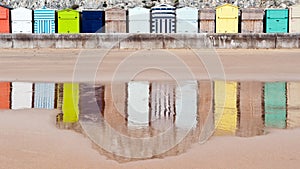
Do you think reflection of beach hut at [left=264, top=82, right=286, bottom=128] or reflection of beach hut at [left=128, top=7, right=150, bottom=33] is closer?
reflection of beach hut at [left=264, top=82, right=286, bottom=128]

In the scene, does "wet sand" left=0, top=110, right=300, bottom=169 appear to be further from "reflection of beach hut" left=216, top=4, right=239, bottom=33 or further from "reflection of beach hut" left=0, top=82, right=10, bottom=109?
"reflection of beach hut" left=216, top=4, right=239, bottom=33

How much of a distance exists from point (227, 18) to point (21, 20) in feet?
33.2

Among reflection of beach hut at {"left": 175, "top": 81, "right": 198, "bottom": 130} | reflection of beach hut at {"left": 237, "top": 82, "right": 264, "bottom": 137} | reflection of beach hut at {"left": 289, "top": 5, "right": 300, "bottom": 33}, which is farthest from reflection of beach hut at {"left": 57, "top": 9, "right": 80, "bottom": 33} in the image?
reflection of beach hut at {"left": 237, "top": 82, "right": 264, "bottom": 137}

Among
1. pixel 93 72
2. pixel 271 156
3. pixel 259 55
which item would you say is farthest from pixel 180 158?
pixel 259 55

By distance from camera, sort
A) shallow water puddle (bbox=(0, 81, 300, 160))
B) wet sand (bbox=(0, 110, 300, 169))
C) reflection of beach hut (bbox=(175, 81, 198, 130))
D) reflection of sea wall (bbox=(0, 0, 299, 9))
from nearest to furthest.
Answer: wet sand (bbox=(0, 110, 300, 169)), shallow water puddle (bbox=(0, 81, 300, 160)), reflection of beach hut (bbox=(175, 81, 198, 130)), reflection of sea wall (bbox=(0, 0, 299, 9))

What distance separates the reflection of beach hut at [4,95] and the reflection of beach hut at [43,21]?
13.5 m

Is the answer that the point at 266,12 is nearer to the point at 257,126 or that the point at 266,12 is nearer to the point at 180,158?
the point at 257,126

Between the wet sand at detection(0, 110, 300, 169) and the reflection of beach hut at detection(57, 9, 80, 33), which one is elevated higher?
the reflection of beach hut at detection(57, 9, 80, 33)

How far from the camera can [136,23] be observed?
1021 inches

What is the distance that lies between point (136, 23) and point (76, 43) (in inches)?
125

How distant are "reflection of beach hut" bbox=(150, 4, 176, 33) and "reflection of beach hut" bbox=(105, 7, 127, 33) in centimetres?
148

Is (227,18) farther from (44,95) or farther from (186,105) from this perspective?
(186,105)

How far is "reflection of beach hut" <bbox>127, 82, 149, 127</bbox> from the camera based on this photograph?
8137 millimetres

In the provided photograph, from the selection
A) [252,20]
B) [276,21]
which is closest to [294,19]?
[276,21]
